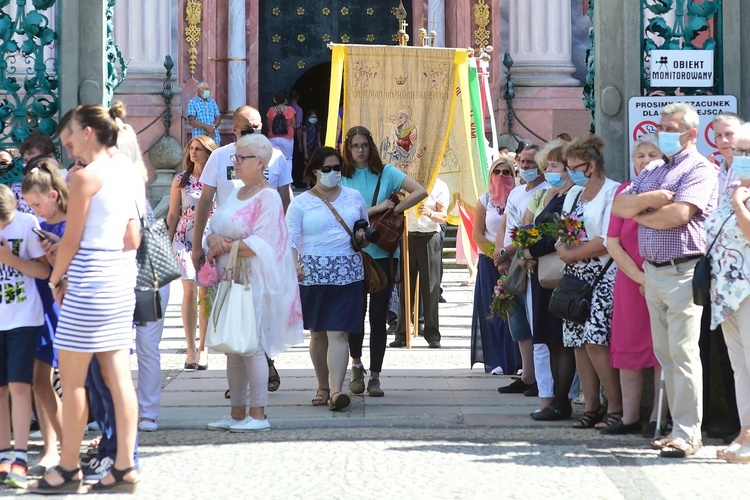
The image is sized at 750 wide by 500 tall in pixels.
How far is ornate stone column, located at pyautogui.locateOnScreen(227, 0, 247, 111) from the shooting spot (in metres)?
22.5

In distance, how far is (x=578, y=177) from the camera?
8.19m

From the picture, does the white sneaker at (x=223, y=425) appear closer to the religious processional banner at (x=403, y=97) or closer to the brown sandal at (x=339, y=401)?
the brown sandal at (x=339, y=401)

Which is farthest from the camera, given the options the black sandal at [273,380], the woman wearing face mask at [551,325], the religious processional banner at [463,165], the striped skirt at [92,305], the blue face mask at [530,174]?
the religious processional banner at [463,165]

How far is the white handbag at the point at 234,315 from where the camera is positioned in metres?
7.71

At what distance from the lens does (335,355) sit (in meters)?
8.57

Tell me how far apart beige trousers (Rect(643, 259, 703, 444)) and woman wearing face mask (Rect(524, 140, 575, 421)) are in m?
1.16

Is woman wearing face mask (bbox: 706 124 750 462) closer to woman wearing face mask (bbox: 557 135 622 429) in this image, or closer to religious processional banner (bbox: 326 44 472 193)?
woman wearing face mask (bbox: 557 135 622 429)

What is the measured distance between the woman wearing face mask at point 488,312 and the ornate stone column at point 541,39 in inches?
475

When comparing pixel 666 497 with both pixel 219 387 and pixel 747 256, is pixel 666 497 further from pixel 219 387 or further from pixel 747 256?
pixel 219 387

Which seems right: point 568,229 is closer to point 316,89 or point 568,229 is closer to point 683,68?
point 683,68

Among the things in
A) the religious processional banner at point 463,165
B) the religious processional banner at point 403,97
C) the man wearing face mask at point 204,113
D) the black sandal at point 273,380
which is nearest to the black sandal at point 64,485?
the black sandal at point 273,380

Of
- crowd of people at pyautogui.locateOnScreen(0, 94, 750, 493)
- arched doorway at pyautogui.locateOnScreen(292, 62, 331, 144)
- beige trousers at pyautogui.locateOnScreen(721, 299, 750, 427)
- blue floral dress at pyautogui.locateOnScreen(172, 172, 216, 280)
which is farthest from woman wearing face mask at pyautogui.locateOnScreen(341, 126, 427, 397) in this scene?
arched doorway at pyautogui.locateOnScreen(292, 62, 331, 144)

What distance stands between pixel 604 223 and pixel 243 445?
8.17 feet

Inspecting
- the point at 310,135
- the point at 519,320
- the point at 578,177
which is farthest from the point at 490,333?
the point at 310,135
